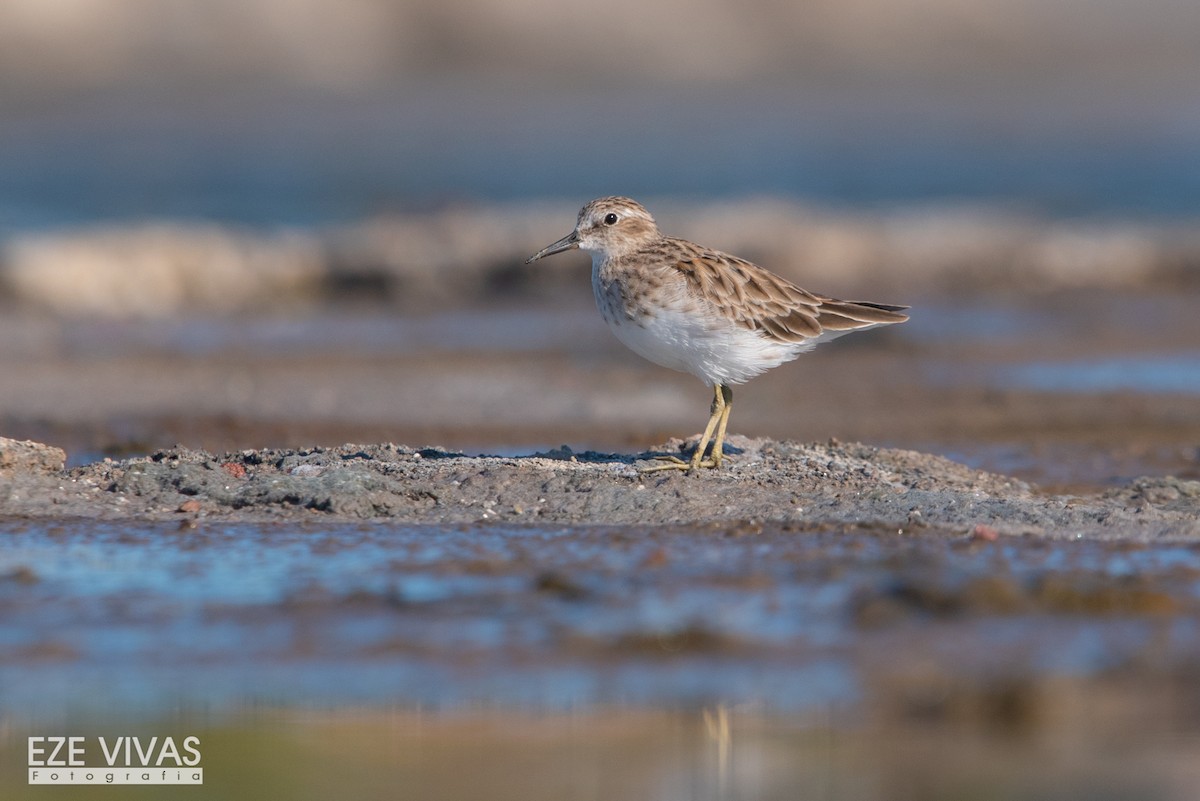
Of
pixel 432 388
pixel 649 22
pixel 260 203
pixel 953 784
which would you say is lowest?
pixel 953 784

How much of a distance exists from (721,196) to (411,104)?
1774cm

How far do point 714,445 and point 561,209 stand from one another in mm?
14262

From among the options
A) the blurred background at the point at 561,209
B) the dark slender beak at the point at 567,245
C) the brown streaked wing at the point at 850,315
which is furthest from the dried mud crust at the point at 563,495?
the blurred background at the point at 561,209

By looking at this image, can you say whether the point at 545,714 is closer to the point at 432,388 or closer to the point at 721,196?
the point at 432,388

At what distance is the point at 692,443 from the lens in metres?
8.88

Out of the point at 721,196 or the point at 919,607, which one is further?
the point at 721,196

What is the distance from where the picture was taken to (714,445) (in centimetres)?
841

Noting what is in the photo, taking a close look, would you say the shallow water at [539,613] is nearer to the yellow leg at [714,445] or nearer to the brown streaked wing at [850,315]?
the yellow leg at [714,445]

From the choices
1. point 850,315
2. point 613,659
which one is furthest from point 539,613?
point 850,315

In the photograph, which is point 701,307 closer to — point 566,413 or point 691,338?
point 691,338

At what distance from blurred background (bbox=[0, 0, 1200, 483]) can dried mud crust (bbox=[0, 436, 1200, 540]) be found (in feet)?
6.99

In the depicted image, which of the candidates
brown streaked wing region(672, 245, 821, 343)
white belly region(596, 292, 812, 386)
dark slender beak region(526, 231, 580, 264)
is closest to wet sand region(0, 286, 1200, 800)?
white belly region(596, 292, 812, 386)

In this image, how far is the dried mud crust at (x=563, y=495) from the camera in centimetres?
741

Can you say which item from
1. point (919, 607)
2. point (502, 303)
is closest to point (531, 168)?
point (502, 303)
